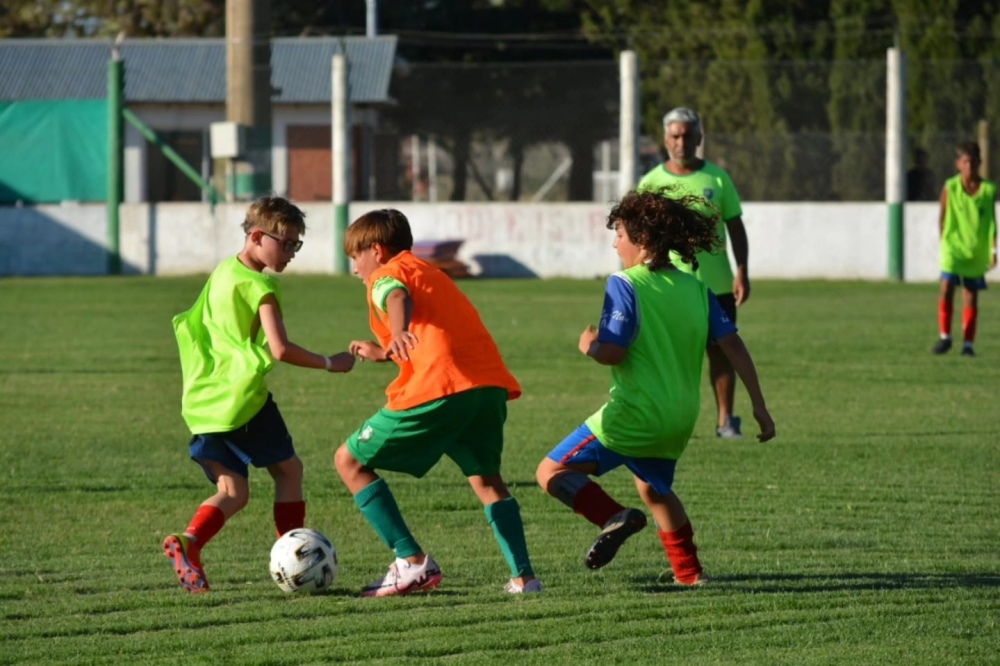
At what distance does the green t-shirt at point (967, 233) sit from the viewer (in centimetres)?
1533

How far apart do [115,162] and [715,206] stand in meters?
19.6

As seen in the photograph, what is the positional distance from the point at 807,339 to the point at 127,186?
15421 millimetres

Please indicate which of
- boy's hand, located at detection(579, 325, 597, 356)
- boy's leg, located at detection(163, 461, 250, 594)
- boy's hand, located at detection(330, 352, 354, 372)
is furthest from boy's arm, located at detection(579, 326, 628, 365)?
boy's leg, located at detection(163, 461, 250, 594)

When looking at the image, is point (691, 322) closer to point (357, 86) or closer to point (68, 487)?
point (68, 487)

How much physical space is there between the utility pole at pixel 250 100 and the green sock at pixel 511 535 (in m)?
22.4

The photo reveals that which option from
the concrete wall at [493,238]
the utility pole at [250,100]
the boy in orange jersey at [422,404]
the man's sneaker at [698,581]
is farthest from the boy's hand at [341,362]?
the utility pole at [250,100]

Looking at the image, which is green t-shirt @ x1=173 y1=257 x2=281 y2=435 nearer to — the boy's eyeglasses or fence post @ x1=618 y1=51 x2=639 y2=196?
the boy's eyeglasses

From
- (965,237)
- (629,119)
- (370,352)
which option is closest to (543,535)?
(370,352)

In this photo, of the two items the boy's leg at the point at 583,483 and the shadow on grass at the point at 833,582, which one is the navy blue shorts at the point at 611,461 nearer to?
Answer: the boy's leg at the point at 583,483

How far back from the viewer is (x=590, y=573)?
6285mm

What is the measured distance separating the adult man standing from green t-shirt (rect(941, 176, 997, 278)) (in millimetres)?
5849

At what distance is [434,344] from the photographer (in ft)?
18.7

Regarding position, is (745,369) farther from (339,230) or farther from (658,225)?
(339,230)

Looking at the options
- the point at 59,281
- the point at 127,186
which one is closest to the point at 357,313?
the point at 59,281
